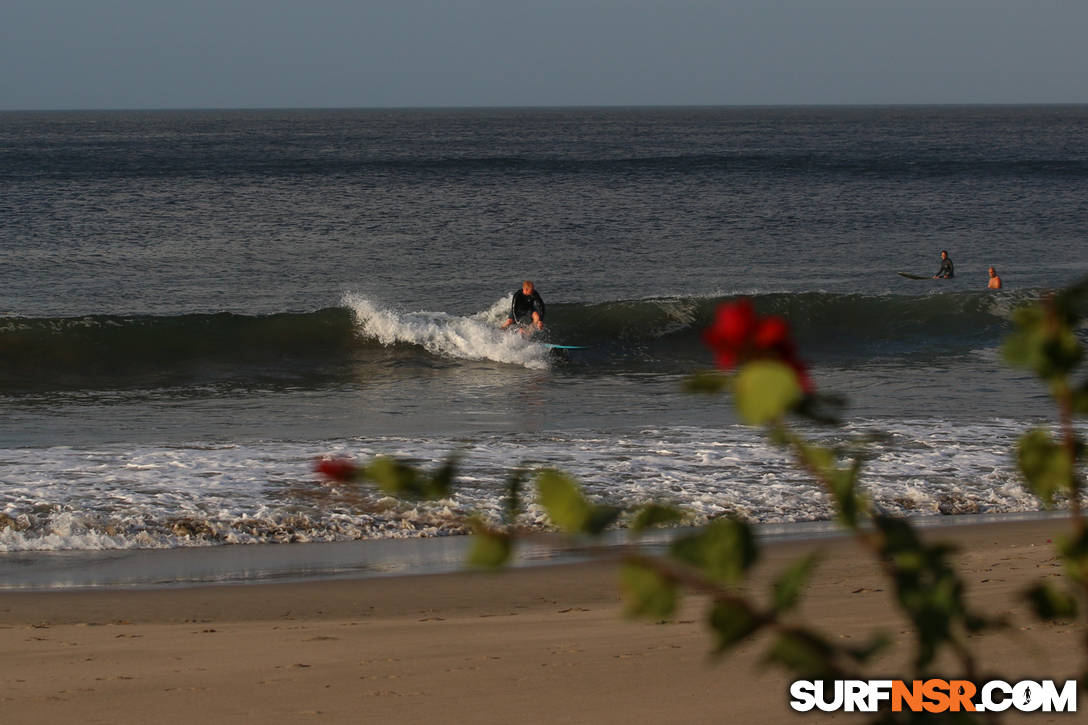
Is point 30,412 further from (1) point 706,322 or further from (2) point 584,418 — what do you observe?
(1) point 706,322

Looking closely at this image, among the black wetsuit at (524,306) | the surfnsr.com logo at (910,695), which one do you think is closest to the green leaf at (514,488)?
the surfnsr.com logo at (910,695)

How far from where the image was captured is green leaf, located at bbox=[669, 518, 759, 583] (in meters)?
→ 1.29

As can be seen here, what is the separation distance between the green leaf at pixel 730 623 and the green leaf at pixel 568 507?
0.16 metres

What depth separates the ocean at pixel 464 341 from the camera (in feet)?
35.9

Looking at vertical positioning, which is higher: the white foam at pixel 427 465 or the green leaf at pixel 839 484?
the green leaf at pixel 839 484

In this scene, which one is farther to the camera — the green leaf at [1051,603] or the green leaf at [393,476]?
the green leaf at [1051,603]

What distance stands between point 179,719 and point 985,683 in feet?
15.3

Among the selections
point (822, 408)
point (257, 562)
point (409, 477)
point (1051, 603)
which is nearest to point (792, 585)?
point (822, 408)

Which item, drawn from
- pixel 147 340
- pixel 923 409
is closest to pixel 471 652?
pixel 923 409

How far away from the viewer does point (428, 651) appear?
21.6 feet

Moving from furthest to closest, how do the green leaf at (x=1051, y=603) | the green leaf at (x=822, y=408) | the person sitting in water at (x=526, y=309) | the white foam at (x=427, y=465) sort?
the person sitting in water at (x=526, y=309), the white foam at (x=427, y=465), the green leaf at (x=1051, y=603), the green leaf at (x=822, y=408)

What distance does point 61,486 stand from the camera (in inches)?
433

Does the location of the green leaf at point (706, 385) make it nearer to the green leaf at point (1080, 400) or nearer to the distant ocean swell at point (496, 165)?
the green leaf at point (1080, 400)

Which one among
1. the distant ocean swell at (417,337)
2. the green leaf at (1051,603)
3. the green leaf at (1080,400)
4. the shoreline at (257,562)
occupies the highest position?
the green leaf at (1080,400)
